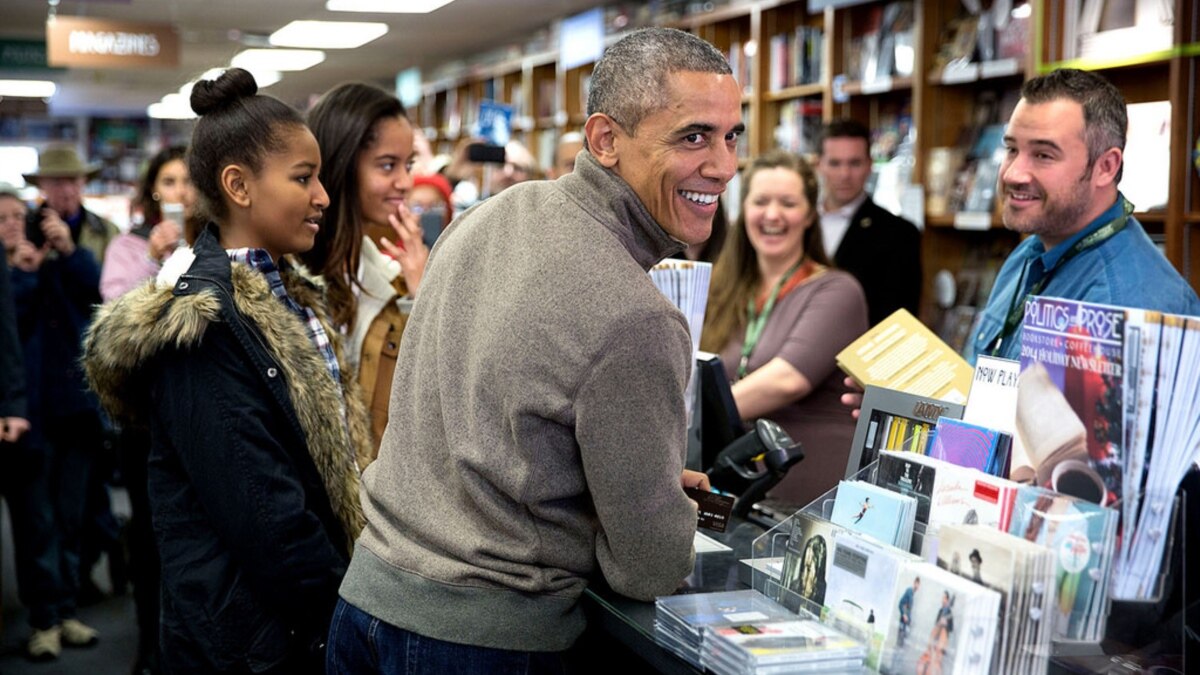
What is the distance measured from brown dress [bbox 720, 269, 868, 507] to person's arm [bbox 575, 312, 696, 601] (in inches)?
54.7

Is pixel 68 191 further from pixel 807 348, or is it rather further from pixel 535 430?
pixel 535 430

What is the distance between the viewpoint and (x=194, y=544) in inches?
76.9

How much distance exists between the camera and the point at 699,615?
143cm

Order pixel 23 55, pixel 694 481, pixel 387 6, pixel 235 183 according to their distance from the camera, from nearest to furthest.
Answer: pixel 694 481
pixel 235 183
pixel 387 6
pixel 23 55

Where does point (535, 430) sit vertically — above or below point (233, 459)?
above

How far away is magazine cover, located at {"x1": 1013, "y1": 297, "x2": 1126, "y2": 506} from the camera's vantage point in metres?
1.21

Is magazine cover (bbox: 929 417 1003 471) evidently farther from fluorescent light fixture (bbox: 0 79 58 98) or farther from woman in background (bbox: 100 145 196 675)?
fluorescent light fixture (bbox: 0 79 58 98)

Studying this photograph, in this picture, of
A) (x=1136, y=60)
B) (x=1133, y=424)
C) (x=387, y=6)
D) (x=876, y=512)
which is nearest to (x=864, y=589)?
(x=876, y=512)

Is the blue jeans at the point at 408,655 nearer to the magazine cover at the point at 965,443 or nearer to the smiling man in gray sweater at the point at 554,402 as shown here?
the smiling man in gray sweater at the point at 554,402

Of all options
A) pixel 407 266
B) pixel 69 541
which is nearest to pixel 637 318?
pixel 407 266

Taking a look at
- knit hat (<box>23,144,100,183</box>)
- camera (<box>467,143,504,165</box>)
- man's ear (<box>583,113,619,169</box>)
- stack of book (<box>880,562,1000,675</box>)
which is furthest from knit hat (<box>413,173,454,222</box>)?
stack of book (<box>880,562,1000,675</box>)

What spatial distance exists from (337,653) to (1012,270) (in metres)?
1.71

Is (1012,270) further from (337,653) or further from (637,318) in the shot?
(337,653)

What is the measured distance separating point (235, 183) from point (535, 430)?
970mm
